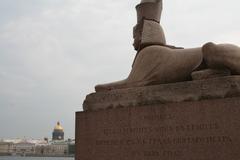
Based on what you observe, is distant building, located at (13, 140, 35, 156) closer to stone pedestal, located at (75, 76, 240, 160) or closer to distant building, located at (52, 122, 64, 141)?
distant building, located at (52, 122, 64, 141)

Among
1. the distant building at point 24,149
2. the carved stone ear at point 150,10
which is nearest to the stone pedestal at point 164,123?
the carved stone ear at point 150,10

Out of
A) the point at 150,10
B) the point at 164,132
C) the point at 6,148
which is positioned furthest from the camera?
the point at 6,148

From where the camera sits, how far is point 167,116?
18.9 ft

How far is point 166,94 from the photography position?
5891 mm

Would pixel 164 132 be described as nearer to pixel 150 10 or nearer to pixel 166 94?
pixel 166 94

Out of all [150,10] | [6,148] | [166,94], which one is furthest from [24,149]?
[166,94]

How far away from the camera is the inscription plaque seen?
17.0 ft

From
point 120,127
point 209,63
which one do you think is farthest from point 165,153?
point 209,63

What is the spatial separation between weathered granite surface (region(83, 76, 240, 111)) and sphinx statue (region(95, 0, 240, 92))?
0.62ft

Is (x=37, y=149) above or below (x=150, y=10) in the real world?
below

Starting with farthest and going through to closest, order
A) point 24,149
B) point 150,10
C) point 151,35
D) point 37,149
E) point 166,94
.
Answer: point 24,149
point 37,149
point 150,10
point 151,35
point 166,94

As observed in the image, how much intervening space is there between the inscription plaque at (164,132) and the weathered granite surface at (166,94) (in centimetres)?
12

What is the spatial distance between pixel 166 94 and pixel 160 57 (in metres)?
0.80

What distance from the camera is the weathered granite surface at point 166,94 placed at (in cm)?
536
